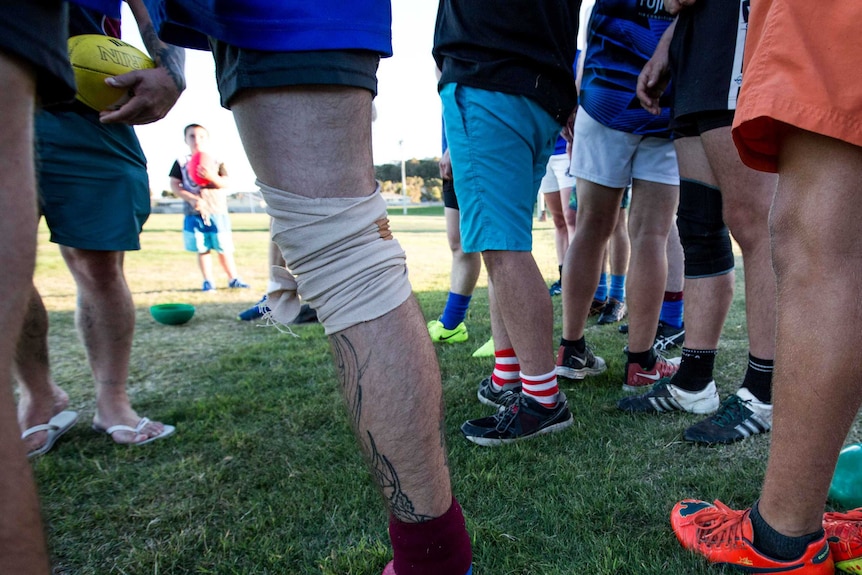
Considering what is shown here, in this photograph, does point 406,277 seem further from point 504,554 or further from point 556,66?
point 556,66

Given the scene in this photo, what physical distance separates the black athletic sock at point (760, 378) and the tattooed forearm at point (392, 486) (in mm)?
1337

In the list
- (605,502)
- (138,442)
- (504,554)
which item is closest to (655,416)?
(605,502)

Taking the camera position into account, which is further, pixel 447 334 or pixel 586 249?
pixel 447 334

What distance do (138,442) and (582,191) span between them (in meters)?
2.10

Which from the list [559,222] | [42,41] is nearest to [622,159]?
[42,41]

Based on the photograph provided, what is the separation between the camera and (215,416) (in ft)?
7.29

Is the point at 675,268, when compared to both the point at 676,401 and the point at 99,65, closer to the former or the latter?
the point at 676,401

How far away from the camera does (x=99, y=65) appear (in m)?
1.47

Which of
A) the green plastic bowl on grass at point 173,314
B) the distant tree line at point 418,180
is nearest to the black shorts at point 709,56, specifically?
the green plastic bowl on grass at point 173,314

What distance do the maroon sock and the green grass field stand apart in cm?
25

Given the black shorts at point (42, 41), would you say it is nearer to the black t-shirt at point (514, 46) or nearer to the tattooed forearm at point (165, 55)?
the tattooed forearm at point (165, 55)

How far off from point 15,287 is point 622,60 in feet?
7.64

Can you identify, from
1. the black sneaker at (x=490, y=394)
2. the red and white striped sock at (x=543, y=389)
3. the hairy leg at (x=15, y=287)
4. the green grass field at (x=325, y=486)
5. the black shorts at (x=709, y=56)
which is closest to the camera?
the hairy leg at (x=15, y=287)

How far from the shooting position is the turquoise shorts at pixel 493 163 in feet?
6.22
